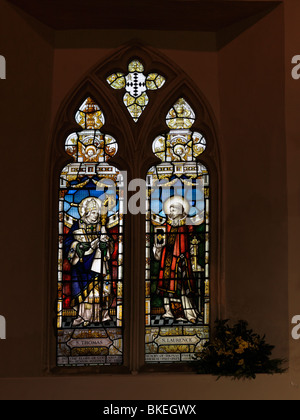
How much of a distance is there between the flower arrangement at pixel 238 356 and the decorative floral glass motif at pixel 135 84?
5.94 feet

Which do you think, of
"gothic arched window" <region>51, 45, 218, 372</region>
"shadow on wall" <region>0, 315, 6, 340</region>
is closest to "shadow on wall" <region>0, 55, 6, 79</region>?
"gothic arched window" <region>51, 45, 218, 372</region>

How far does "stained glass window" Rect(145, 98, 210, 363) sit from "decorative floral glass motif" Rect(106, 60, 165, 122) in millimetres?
230

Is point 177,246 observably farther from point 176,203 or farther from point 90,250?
point 90,250

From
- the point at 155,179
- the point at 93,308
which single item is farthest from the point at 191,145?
the point at 93,308

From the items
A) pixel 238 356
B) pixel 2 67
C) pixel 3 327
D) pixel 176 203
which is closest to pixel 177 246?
pixel 176 203

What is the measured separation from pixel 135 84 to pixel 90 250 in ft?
4.24

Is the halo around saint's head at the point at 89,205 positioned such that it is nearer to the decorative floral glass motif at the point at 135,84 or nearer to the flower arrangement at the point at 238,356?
the decorative floral glass motif at the point at 135,84

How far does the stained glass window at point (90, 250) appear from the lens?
7523 mm

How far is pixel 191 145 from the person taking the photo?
7.79 m

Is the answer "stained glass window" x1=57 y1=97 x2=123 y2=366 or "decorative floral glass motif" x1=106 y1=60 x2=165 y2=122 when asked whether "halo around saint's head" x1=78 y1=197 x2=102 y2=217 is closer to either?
"stained glass window" x1=57 y1=97 x2=123 y2=366

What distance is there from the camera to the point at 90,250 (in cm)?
765

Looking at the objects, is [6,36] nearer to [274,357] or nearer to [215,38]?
[215,38]

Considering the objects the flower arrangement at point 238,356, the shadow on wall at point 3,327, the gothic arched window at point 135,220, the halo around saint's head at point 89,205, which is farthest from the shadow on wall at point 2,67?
the flower arrangement at point 238,356

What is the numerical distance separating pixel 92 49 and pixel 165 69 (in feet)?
1.84
